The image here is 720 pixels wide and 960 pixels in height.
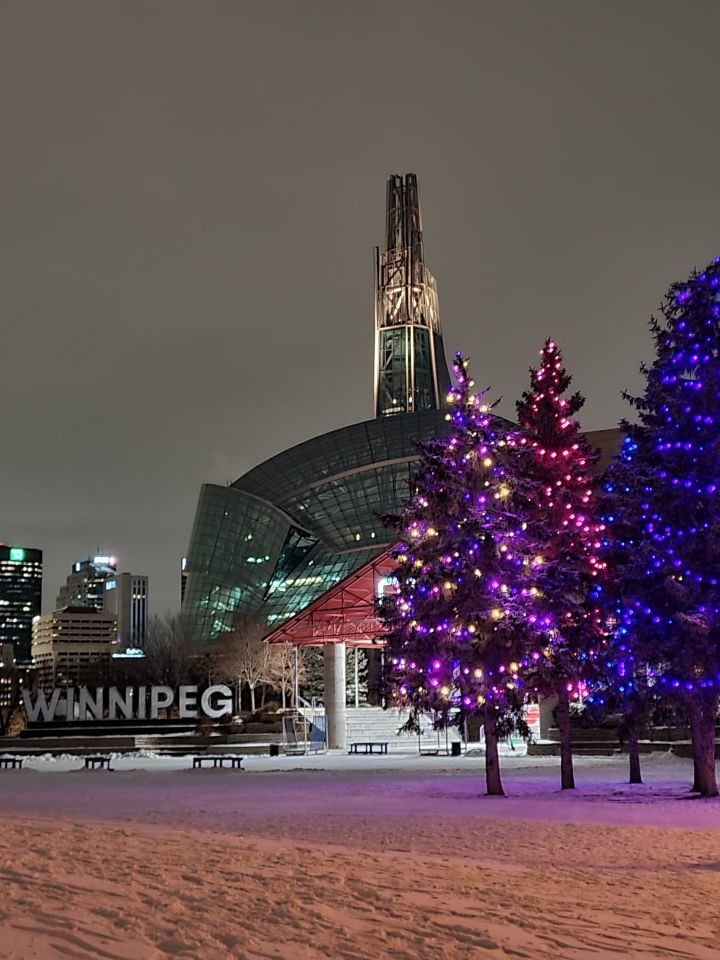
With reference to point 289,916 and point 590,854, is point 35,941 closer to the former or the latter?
point 289,916

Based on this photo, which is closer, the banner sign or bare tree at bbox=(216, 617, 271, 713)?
the banner sign

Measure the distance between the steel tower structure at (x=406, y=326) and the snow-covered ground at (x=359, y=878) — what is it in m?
153

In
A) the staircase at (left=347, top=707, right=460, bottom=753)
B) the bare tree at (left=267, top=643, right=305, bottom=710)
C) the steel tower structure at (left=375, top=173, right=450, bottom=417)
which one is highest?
the steel tower structure at (left=375, top=173, right=450, bottom=417)

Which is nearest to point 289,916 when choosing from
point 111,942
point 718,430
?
point 111,942

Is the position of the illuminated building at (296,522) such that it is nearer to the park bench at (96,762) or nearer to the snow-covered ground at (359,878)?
the park bench at (96,762)

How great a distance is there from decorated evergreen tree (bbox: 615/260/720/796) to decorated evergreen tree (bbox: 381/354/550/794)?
2482mm

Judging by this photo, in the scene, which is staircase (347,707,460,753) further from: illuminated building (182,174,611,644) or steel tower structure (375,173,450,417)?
steel tower structure (375,173,450,417)

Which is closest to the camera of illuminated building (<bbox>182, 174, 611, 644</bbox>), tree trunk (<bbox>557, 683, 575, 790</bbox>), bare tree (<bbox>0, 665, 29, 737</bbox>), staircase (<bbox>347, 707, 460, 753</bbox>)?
tree trunk (<bbox>557, 683, 575, 790</bbox>)

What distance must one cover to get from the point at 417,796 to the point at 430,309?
165155mm

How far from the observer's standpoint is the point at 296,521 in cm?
11456

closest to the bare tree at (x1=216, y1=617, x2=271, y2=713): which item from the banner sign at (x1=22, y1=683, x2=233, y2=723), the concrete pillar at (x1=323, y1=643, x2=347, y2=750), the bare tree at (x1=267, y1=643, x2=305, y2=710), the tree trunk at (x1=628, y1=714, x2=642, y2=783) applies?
the bare tree at (x1=267, y1=643, x2=305, y2=710)

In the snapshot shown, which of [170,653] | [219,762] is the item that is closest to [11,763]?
[219,762]

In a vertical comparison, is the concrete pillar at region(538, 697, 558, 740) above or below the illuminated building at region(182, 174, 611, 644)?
below

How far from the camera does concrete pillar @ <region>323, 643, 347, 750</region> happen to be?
49969mm
